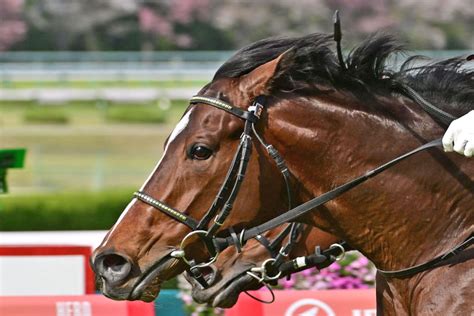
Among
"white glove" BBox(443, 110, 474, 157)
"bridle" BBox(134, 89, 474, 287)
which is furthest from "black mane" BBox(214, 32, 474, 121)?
"white glove" BBox(443, 110, 474, 157)

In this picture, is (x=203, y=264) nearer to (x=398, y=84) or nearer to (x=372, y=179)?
(x=372, y=179)

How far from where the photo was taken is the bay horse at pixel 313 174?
119 inches

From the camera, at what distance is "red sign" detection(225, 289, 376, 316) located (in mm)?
4492

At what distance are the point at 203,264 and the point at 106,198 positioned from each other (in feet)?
23.4

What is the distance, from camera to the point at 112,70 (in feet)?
Answer: 93.4

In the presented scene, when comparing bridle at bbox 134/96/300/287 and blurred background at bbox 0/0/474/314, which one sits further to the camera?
blurred background at bbox 0/0/474/314

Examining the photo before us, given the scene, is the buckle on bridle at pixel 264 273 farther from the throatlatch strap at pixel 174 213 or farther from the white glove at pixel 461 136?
the white glove at pixel 461 136

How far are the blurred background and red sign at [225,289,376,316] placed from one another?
87 cm

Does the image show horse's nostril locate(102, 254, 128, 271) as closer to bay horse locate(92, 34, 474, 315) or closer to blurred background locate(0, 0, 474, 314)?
bay horse locate(92, 34, 474, 315)

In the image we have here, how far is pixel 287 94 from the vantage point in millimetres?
3113

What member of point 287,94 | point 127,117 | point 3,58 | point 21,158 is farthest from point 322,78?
point 3,58

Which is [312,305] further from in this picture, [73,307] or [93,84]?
[93,84]

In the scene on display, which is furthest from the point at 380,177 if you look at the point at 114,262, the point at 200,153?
the point at 114,262

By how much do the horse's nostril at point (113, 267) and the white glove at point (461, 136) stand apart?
1.07 meters
